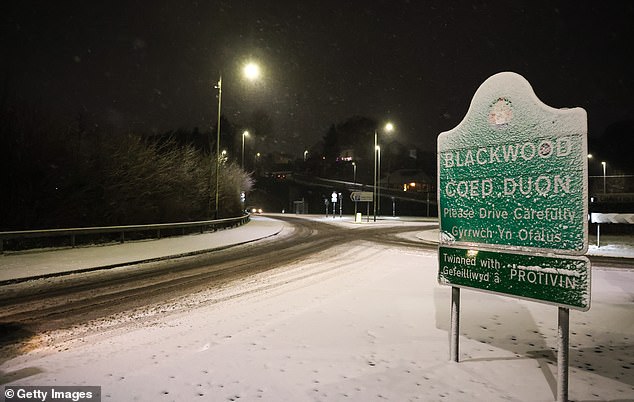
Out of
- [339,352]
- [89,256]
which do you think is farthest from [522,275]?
[89,256]

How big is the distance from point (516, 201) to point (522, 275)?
2.44 feet

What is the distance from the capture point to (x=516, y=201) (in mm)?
4195

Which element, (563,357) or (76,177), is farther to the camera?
(76,177)

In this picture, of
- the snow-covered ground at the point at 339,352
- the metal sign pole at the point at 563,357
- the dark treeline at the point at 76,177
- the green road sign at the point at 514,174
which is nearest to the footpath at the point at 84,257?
the dark treeline at the point at 76,177

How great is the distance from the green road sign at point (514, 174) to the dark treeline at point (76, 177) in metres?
18.6

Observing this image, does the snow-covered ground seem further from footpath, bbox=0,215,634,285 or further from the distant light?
the distant light

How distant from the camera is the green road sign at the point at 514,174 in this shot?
12.3 feet

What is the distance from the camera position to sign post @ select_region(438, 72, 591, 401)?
371 cm

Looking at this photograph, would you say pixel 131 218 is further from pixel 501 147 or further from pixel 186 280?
pixel 501 147

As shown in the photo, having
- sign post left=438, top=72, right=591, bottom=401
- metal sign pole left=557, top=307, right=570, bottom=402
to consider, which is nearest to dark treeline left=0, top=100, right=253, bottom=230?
sign post left=438, top=72, right=591, bottom=401

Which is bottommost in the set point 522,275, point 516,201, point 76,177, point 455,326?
point 455,326

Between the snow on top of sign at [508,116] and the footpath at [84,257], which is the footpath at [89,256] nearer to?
the footpath at [84,257]

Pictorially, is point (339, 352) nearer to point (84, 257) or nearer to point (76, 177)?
point (84, 257)

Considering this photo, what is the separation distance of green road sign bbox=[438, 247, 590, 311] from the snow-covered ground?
990mm
